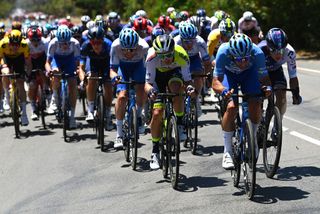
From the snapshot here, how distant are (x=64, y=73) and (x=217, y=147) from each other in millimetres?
3342

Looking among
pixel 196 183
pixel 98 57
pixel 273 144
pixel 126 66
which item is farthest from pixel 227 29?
pixel 196 183

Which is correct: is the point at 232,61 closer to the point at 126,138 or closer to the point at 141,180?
the point at 141,180

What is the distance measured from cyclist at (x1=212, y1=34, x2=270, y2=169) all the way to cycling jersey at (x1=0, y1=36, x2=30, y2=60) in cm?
601

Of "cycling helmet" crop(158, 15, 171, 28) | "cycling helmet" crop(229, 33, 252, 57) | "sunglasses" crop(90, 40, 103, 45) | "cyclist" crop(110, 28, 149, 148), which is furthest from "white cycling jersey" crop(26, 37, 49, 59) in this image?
"cycling helmet" crop(229, 33, 252, 57)

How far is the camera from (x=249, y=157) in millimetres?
7582

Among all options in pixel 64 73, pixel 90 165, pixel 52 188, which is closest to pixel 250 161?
pixel 52 188

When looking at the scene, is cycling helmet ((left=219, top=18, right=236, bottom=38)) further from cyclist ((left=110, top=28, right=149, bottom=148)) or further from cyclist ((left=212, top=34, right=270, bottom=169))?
cyclist ((left=212, top=34, right=270, bottom=169))

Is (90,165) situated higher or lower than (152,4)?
lower

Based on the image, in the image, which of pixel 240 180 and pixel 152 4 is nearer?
pixel 240 180

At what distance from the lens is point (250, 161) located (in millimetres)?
7531

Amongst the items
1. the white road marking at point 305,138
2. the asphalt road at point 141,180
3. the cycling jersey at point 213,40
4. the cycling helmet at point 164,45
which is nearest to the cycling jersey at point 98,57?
the asphalt road at point 141,180

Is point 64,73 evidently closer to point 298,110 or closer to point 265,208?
point 298,110

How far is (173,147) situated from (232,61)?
49.4 inches

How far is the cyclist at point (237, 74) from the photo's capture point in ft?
25.7
